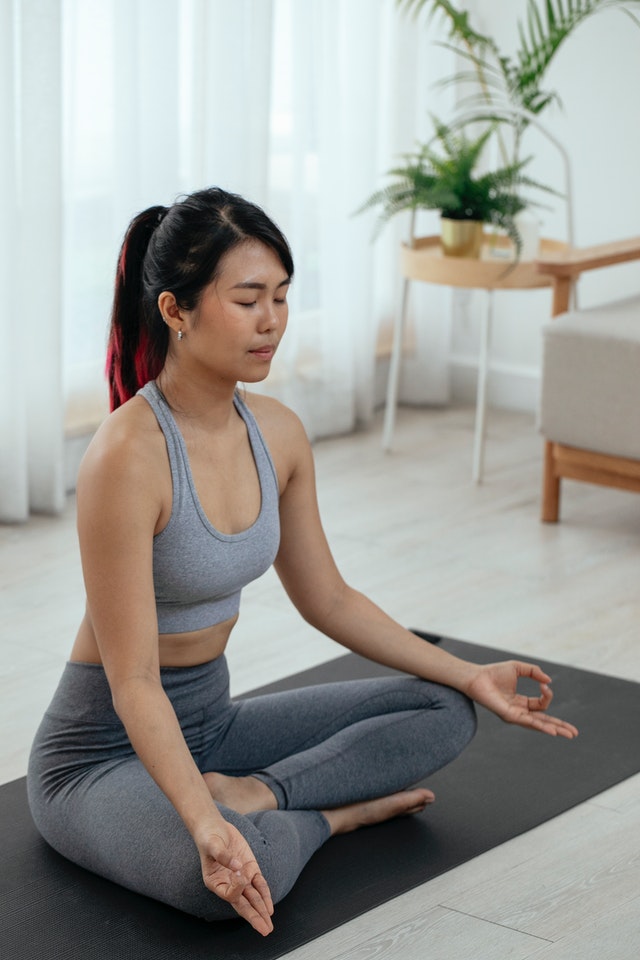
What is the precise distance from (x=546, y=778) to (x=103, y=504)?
2.61 feet

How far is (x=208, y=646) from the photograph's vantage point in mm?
1781

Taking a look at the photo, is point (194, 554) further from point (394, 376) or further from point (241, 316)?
point (394, 376)

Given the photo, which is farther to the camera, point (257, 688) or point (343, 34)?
point (343, 34)

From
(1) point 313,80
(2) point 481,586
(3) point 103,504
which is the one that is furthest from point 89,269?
(3) point 103,504

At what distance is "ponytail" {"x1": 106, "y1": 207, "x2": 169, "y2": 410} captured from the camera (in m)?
1.72

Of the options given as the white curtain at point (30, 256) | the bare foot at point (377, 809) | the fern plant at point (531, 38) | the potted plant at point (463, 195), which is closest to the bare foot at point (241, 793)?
the bare foot at point (377, 809)

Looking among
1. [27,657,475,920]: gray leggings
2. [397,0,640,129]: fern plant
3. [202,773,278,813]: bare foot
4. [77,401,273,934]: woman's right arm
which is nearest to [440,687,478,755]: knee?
[27,657,475,920]: gray leggings

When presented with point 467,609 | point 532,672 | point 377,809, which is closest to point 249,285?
point 532,672

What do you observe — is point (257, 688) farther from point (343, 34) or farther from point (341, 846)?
point (343, 34)

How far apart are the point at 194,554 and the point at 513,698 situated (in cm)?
44

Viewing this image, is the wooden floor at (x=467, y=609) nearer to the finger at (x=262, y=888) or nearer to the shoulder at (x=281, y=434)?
the finger at (x=262, y=888)

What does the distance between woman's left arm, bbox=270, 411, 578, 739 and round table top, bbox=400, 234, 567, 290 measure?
1725 mm

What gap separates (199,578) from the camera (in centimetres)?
170

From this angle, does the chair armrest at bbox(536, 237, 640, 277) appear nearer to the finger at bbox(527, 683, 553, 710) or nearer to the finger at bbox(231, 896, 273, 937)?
the finger at bbox(527, 683, 553, 710)
